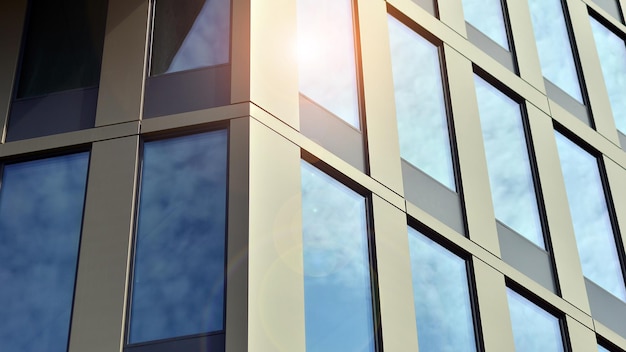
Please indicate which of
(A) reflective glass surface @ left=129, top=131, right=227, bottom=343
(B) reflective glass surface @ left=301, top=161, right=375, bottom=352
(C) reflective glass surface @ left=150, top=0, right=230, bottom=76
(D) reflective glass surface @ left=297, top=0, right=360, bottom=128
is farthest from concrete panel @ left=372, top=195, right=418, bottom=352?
(C) reflective glass surface @ left=150, top=0, right=230, bottom=76

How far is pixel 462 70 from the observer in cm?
1909

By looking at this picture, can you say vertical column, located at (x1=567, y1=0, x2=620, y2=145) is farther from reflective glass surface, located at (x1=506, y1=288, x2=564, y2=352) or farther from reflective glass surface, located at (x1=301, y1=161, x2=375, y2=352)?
reflective glass surface, located at (x1=301, y1=161, x2=375, y2=352)

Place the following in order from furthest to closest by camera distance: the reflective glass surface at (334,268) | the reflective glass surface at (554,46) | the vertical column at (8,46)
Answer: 1. the reflective glass surface at (554,46)
2. the vertical column at (8,46)
3. the reflective glass surface at (334,268)

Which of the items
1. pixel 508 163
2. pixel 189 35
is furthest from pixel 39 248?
pixel 508 163

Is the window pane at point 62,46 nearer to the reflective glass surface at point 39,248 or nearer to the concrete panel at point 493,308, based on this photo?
the reflective glass surface at point 39,248

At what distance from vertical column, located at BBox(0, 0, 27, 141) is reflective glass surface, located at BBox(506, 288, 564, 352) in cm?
934

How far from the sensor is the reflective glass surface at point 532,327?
16922mm

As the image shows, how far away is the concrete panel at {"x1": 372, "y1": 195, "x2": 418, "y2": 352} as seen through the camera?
14250mm

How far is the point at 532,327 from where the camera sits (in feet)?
56.8

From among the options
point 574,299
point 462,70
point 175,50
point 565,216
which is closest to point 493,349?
point 574,299

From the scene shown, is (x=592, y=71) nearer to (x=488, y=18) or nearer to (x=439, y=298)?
(x=488, y=18)

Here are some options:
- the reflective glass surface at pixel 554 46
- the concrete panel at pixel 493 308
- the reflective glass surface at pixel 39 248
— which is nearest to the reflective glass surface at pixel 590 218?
the reflective glass surface at pixel 554 46

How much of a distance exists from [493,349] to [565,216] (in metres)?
4.54

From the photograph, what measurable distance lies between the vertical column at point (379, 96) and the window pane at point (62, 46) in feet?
15.1
